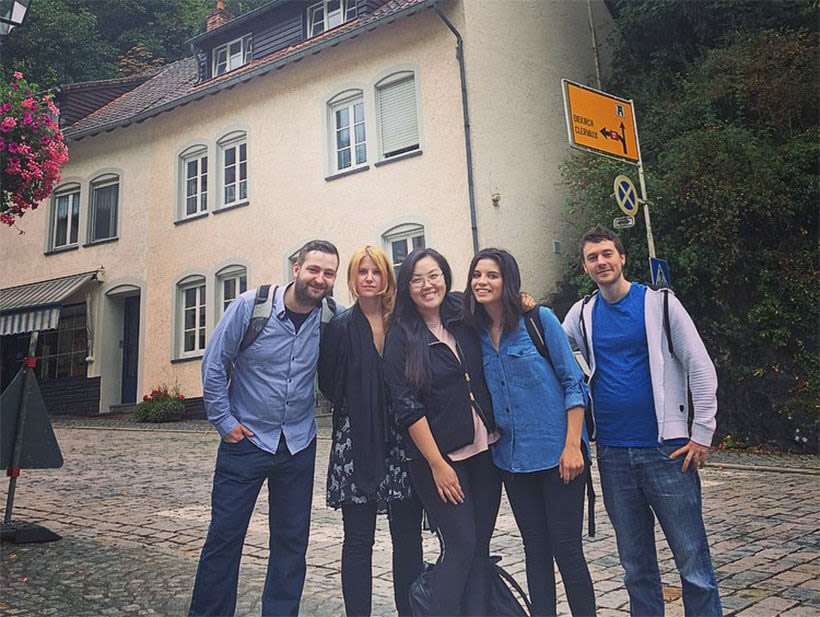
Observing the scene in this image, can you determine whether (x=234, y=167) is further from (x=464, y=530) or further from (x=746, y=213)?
(x=464, y=530)

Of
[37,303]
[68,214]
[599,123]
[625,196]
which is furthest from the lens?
[68,214]

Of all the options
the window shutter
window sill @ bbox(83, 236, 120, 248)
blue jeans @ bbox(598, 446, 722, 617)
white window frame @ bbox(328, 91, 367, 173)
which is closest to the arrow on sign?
the window shutter

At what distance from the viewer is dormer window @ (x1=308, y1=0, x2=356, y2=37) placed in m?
17.0

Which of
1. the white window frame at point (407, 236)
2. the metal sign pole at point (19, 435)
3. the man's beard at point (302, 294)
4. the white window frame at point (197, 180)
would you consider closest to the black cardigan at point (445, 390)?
the man's beard at point (302, 294)

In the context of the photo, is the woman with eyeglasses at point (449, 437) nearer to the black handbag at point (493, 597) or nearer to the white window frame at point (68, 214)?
the black handbag at point (493, 597)

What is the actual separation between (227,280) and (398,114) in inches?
231

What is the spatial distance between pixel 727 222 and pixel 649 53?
23.0 ft

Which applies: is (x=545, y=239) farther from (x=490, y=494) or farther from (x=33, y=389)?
(x=490, y=494)

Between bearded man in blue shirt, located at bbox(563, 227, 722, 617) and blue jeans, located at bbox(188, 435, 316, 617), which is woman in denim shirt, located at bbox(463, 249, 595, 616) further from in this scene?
blue jeans, located at bbox(188, 435, 316, 617)

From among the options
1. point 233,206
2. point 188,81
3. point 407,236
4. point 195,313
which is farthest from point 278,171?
point 188,81

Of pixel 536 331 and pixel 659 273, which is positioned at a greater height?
pixel 659 273

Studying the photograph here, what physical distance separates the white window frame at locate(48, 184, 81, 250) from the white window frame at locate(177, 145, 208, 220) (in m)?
3.70

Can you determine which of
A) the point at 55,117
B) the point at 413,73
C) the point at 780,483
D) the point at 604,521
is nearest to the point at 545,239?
the point at 413,73

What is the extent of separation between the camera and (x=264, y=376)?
377cm
